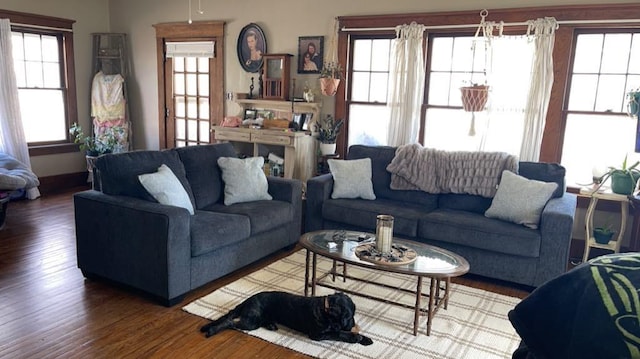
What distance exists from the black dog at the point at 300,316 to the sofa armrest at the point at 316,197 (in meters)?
1.55

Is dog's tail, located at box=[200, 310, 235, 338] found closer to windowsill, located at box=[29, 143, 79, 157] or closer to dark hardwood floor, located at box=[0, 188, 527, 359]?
dark hardwood floor, located at box=[0, 188, 527, 359]

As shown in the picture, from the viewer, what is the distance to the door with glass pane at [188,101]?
6.41 meters

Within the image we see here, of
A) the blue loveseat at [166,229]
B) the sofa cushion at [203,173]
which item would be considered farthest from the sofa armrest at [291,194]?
the sofa cushion at [203,173]

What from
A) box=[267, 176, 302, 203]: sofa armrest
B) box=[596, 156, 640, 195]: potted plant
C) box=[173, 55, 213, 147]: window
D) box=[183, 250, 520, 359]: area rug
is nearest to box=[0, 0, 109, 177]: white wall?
box=[173, 55, 213, 147]: window

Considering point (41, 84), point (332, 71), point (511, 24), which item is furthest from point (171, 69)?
point (511, 24)

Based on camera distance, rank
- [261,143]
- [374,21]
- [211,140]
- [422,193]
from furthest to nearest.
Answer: [211,140] → [261,143] → [374,21] → [422,193]

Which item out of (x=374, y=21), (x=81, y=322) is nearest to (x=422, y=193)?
(x=374, y=21)

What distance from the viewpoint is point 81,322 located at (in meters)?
2.83

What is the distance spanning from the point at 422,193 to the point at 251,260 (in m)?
1.68

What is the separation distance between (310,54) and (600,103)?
3.00 meters

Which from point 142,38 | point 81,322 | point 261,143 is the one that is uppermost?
point 142,38

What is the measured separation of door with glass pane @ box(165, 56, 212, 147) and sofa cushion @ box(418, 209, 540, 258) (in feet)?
12.2

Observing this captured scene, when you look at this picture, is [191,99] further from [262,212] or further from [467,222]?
[467,222]

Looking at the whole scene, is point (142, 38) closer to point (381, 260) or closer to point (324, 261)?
point (324, 261)
